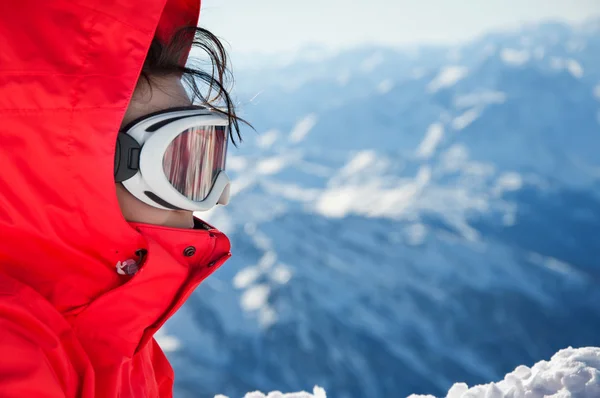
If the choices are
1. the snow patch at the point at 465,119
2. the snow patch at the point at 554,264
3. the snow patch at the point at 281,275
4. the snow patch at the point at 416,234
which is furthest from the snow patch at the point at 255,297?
the snow patch at the point at 465,119

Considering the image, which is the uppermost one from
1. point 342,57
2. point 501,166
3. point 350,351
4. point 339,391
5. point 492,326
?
point 342,57

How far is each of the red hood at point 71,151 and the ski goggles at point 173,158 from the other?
→ 71mm

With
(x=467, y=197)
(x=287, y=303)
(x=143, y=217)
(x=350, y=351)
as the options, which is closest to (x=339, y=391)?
(x=350, y=351)

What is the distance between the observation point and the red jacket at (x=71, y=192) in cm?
86

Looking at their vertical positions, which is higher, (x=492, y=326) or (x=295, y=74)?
(x=295, y=74)

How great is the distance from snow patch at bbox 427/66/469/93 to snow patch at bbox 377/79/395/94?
2.26 meters

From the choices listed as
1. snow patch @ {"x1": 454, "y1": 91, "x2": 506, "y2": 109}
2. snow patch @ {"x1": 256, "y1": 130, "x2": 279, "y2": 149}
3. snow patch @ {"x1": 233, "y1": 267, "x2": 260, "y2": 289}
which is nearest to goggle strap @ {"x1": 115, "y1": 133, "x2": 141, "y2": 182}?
snow patch @ {"x1": 233, "y1": 267, "x2": 260, "y2": 289}

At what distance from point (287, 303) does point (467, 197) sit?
33.0 feet

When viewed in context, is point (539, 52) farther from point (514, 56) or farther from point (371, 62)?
point (371, 62)

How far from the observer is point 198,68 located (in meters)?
1.27

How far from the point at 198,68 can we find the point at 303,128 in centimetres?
3189

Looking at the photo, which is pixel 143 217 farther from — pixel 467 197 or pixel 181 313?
pixel 467 197

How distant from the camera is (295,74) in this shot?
125 feet

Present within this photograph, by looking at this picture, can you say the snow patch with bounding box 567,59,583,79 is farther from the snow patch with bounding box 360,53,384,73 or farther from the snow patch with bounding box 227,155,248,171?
the snow patch with bounding box 227,155,248,171
